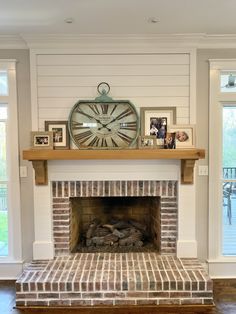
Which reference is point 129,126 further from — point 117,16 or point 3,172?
point 3,172

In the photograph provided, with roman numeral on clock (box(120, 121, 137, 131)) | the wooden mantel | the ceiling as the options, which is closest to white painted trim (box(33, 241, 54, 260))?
the wooden mantel

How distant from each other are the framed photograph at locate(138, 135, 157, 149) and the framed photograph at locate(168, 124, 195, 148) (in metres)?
0.23

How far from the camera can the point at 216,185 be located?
3.42 meters

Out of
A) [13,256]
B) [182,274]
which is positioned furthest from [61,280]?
[182,274]

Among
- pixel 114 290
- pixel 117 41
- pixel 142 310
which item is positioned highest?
pixel 117 41

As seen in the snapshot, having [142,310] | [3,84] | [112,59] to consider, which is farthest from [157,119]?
[142,310]

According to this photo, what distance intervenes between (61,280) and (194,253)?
144 cm

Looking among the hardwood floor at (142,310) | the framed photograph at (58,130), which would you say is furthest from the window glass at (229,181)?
the framed photograph at (58,130)

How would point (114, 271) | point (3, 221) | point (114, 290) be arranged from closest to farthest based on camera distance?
point (114, 290), point (114, 271), point (3, 221)

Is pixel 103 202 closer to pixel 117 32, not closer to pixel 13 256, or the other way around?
pixel 13 256

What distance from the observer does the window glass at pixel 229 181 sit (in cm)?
344

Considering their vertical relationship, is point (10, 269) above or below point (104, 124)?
below

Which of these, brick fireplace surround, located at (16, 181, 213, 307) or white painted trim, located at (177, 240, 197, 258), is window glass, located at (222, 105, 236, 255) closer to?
white painted trim, located at (177, 240, 197, 258)

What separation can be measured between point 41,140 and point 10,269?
4.92 feet
